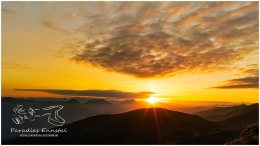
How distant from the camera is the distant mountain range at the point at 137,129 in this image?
6780 cm

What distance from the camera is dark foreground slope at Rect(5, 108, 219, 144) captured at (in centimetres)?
6844

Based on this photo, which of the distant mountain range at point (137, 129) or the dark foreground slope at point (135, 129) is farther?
the dark foreground slope at point (135, 129)

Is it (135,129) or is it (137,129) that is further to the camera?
(135,129)

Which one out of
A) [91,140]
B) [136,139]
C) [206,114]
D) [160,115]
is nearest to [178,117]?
[160,115]

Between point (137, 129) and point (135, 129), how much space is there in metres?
0.56

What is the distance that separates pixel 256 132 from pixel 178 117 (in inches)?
2785

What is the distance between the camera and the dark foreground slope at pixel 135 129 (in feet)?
225

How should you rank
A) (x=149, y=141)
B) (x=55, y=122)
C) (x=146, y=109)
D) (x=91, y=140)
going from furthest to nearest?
(x=146, y=109) → (x=91, y=140) → (x=149, y=141) → (x=55, y=122)

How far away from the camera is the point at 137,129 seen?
75438mm

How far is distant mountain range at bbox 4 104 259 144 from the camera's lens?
67.8 m

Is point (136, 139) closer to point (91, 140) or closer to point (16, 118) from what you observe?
point (91, 140)

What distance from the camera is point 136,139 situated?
226 feet

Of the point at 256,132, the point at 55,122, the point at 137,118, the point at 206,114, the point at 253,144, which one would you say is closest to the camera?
the point at 253,144

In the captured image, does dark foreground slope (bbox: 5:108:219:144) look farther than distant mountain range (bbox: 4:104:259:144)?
Yes
